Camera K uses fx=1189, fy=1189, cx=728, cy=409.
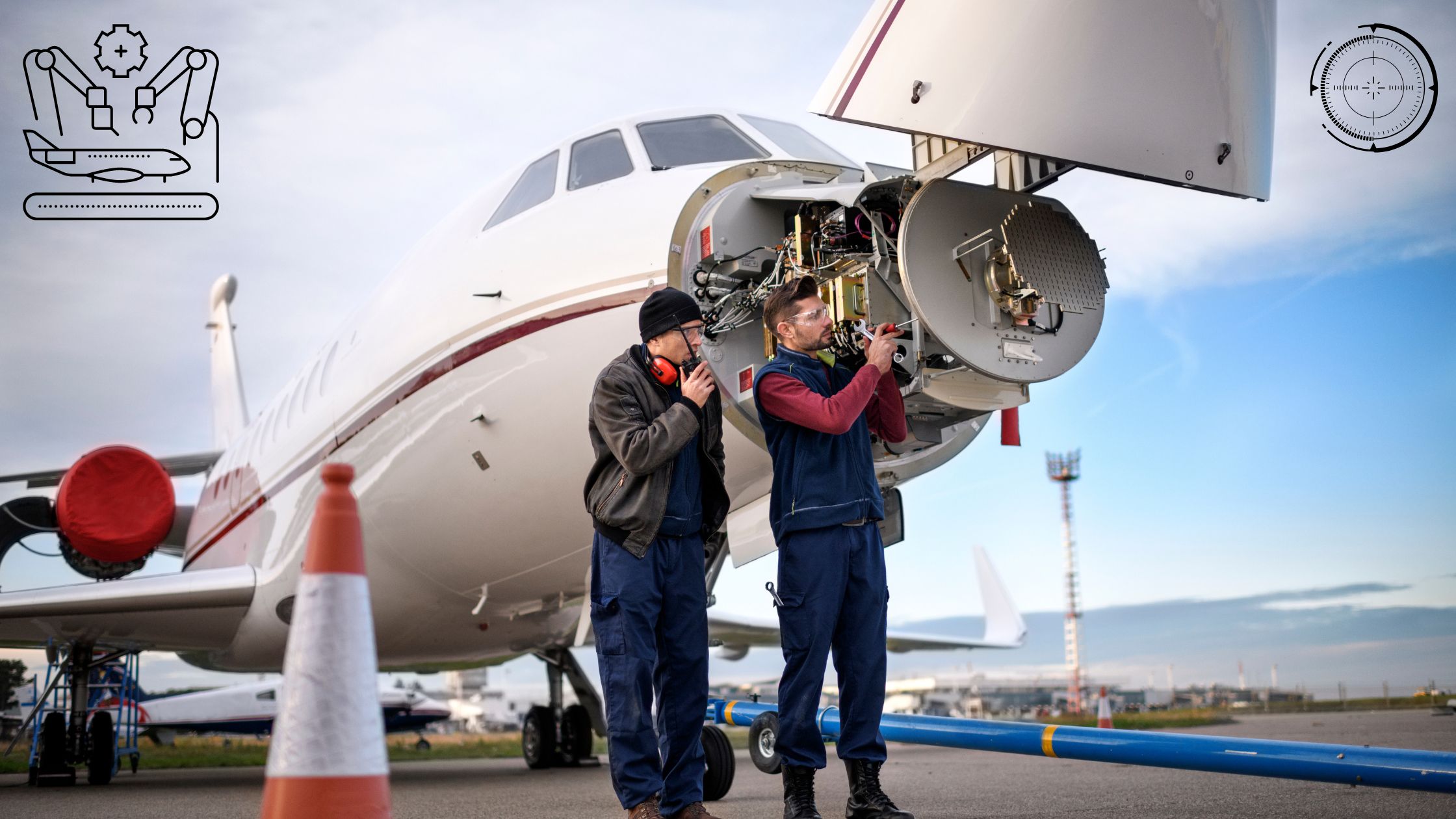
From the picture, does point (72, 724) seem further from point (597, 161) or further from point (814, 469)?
point (814, 469)

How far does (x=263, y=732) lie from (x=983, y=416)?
35.2m

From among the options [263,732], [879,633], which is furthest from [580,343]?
[263,732]

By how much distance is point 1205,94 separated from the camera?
3709mm

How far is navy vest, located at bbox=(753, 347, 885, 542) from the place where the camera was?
12.7ft

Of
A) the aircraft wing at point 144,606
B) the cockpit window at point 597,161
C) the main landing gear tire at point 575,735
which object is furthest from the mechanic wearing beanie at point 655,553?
the main landing gear tire at point 575,735

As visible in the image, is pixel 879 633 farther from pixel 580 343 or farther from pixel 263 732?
pixel 263 732

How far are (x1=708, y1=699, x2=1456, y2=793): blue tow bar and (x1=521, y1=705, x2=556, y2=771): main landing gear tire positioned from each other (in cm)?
669

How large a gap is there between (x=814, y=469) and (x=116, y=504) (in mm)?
10335

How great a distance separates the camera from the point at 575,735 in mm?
11234

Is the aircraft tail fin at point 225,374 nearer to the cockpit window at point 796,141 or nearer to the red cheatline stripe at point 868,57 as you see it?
the cockpit window at point 796,141

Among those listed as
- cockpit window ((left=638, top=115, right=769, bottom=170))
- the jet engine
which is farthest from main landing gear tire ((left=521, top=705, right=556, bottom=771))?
the jet engine

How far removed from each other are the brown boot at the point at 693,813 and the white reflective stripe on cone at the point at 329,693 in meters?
1.50

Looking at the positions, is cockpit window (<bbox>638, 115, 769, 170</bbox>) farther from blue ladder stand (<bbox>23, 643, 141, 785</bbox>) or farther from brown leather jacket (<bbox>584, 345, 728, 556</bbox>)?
blue ladder stand (<bbox>23, 643, 141, 785</bbox>)

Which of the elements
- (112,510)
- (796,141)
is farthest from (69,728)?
(796,141)
